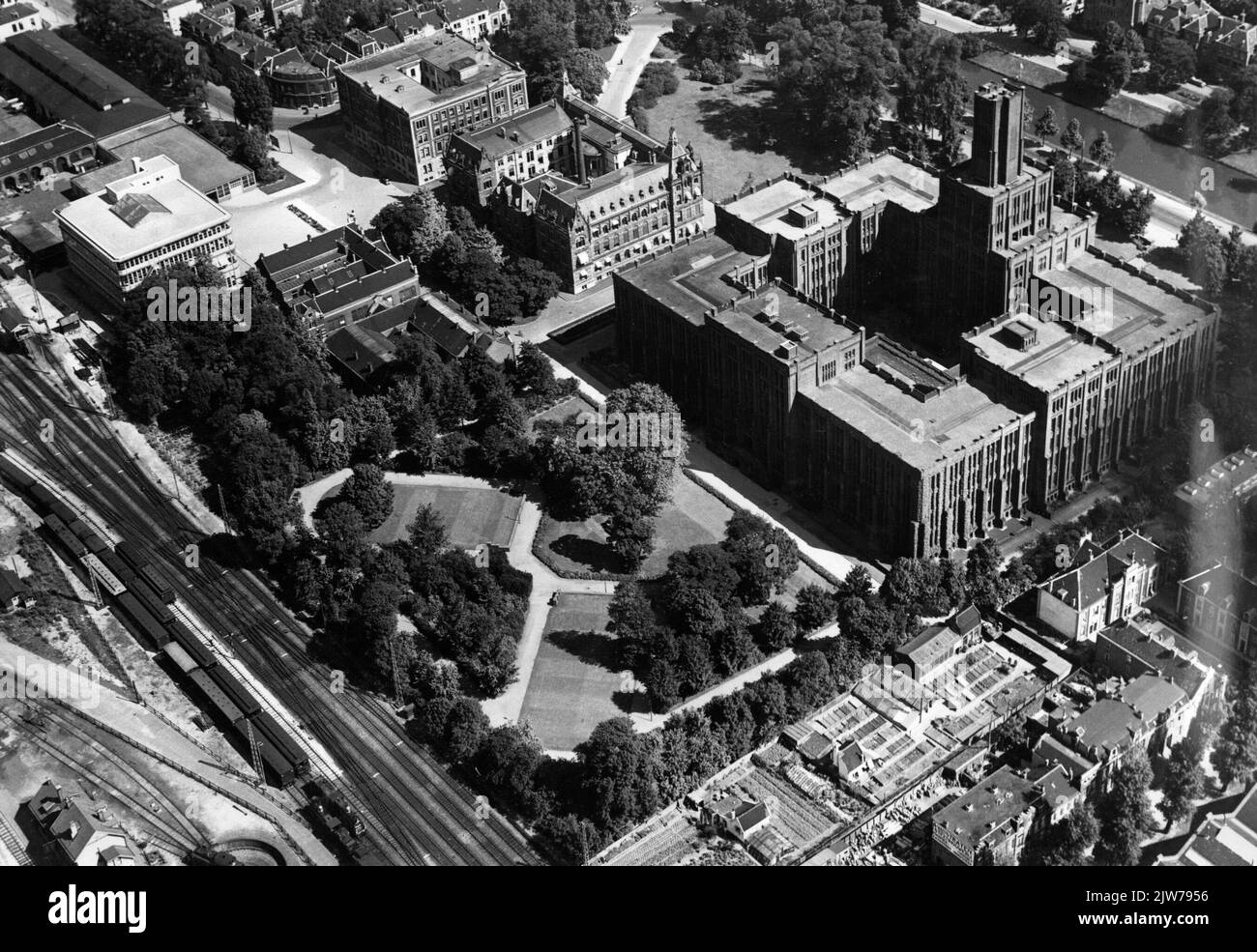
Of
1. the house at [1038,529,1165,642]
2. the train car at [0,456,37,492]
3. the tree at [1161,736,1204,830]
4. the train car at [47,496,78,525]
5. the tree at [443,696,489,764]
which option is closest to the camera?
the tree at [1161,736,1204,830]

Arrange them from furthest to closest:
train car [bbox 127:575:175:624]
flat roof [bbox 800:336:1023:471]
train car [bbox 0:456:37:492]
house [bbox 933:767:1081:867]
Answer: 1. train car [bbox 0:456:37:492]
2. train car [bbox 127:575:175:624]
3. flat roof [bbox 800:336:1023:471]
4. house [bbox 933:767:1081:867]

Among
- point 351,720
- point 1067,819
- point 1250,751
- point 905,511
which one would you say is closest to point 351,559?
point 351,720

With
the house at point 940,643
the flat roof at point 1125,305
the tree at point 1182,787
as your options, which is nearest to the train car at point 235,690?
the house at point 940,643

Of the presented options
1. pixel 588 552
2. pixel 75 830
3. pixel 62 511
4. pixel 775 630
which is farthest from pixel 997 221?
pixel 75 830

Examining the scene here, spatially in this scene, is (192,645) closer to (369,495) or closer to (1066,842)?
(369,495)

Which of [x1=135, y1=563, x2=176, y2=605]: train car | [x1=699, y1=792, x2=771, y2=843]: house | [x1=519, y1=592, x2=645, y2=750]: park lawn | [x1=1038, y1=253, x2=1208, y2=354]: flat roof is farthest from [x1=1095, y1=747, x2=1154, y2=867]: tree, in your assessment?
[x1=135, y1=563, x2=176, y2=605]: train car

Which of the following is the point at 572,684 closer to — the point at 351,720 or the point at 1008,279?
the point at 351,720

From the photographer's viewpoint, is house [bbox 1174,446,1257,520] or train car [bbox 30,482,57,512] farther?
train car [bbox 30,482,57,512]

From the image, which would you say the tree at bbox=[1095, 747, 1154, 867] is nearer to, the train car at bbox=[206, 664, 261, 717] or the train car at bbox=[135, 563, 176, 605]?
the train car at bbox=[206, 664, 261, 717]
